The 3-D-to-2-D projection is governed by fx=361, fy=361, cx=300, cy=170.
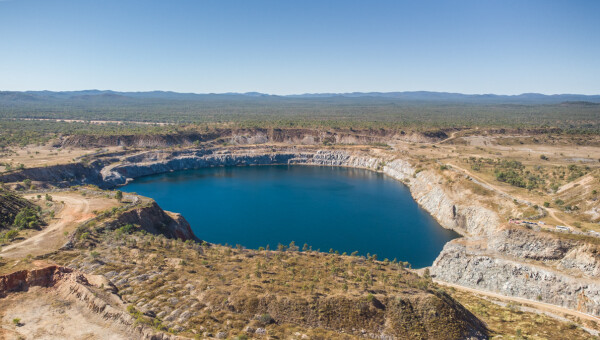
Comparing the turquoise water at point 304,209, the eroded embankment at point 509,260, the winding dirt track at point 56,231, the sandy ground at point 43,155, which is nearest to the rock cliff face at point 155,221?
the winding dirt track at point 56,231

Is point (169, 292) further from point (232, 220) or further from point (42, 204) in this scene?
point (232, 220)

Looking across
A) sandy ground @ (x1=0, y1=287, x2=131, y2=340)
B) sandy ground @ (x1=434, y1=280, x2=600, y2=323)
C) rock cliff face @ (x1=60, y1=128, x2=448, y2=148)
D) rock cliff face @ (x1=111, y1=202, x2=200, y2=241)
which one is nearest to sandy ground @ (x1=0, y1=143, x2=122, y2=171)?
rock cliff face @ (x1=60, y1=128, x2=448, y2=148)

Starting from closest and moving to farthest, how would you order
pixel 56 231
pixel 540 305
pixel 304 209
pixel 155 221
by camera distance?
pixel 540 305, pixel 56 231, pixel 155 221, pixel 304 209

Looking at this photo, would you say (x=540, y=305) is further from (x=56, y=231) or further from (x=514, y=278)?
(x=56, y=231)

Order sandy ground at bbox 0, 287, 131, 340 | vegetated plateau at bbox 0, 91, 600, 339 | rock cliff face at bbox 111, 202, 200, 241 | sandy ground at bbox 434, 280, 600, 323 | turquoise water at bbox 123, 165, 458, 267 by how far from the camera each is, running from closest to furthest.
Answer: sandy ground at bbox 0, 287, 131, 340, vegetated plateau at bbox 0, 91, 600, 339, sandy ground at bbox 434, 280, 600, 323, rock cliff face at bbox 111, 202, 200, 241, turquoise water at bbox 123, 165, 458, 267

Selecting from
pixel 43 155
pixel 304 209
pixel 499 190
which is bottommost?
pixel 304 209

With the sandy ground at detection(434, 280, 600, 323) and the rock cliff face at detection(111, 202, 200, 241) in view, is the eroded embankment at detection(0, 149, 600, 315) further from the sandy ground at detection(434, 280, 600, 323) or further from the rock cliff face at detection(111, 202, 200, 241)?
the rock cliff face at detection(111, 202, 200, 241)

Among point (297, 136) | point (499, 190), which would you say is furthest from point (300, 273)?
point (297, 136)

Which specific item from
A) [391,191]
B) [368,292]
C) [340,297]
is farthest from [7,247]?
[391,191]
